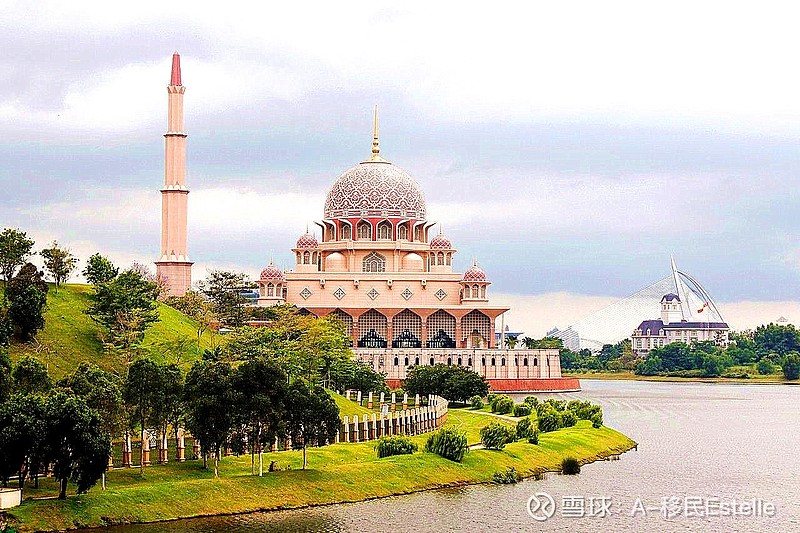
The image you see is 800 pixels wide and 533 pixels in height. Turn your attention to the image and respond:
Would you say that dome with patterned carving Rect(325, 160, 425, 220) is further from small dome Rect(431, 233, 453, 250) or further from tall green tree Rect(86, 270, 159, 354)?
tall green tree Rect(86, 270, 159, 354)

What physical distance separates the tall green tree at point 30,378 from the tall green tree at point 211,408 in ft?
16.9

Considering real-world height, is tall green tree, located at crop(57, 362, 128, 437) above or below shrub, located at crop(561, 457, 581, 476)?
above

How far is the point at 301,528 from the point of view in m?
40.1

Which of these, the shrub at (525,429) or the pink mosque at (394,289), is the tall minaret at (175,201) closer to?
the pink mosque at (394,289)

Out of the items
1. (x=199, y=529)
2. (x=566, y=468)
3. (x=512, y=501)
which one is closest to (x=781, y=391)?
(x=566, y=468)

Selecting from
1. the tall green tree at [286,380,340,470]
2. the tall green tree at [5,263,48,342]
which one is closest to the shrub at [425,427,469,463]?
the tall green tree at [286,380,340,470]

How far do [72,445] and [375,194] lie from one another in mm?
97342

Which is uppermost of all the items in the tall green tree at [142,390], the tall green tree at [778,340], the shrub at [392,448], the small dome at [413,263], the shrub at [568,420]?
the small dome at [413,263]

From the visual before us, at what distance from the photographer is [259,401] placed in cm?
4528

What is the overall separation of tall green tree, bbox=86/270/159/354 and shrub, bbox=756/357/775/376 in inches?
4386

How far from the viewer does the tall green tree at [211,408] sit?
4522 centimetres

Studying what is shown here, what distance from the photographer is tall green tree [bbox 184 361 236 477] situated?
45219 mm

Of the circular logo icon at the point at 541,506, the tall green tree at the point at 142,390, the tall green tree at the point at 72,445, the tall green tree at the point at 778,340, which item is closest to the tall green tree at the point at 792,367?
the tall green tree at the point at 778,340

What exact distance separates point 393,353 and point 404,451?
70.7 metres
